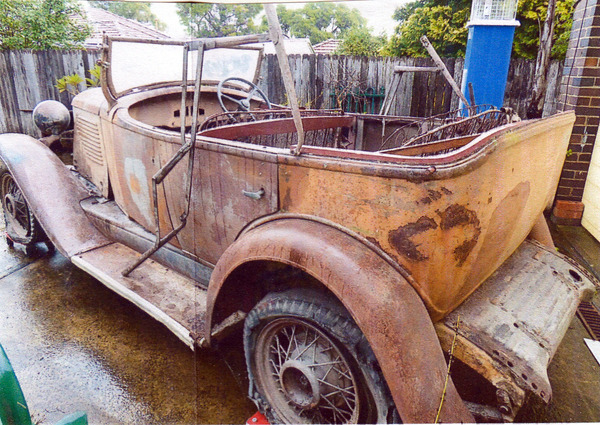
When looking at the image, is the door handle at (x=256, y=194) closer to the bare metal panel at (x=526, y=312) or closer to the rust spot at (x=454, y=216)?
the rust spot at (x=454, y=216)

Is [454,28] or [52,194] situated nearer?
[52,194]

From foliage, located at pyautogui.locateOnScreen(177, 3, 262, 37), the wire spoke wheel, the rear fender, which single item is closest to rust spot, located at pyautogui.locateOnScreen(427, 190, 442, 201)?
the wire spoke wheel

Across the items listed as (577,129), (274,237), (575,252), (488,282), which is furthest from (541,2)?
(274,237)

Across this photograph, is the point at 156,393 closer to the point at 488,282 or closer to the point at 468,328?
the point at 468,328

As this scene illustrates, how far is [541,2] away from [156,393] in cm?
1039

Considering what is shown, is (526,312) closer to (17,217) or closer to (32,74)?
(17,217)

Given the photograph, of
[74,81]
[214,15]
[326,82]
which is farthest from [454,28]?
[214,15]

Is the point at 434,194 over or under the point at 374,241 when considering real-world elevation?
over

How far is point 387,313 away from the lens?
4.99ft

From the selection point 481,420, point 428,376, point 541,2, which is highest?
point 541,2

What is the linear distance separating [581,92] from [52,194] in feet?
16.7

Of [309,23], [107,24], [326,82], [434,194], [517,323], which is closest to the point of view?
[434,194]

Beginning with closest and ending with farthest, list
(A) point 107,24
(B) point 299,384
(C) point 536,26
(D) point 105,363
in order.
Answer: (B) point 299,384 → (D) point 105,363 → (C) point 536,26 → (A) point 107,24

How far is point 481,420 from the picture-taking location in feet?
5.41
